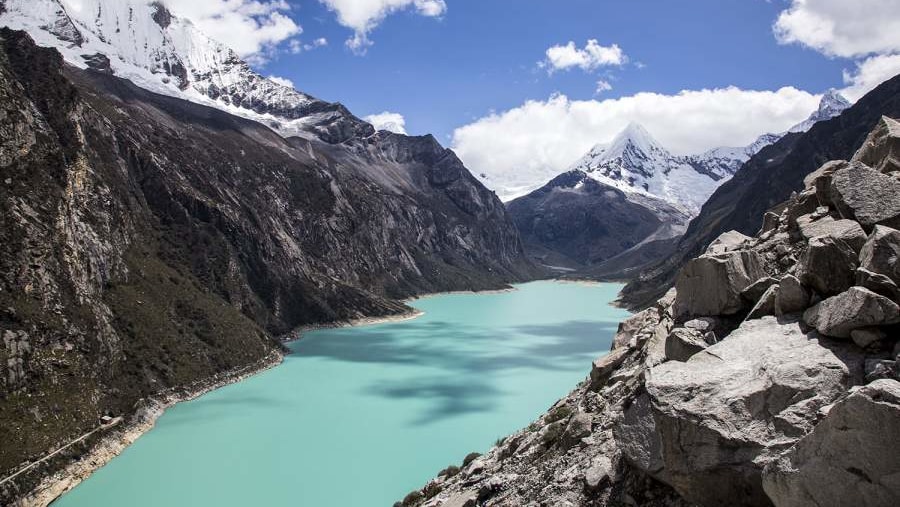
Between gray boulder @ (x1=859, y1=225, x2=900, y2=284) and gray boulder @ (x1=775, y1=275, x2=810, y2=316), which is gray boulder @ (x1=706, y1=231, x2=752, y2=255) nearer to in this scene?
gray boulder @ (x1=775, y1=275, x2=810, y2=316)

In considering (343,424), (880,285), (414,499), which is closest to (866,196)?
(880,285)

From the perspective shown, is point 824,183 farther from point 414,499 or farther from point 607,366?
point 414,499

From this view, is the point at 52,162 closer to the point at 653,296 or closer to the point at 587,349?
the point at 587,349

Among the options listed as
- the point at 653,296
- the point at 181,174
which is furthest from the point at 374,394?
the point at 653,296

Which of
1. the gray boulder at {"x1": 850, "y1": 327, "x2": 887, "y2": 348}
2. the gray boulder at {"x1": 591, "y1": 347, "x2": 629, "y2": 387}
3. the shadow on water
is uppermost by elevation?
the gray boulder at {"x1": 850, "y1": 327, "x2": 887, "y2": 348}

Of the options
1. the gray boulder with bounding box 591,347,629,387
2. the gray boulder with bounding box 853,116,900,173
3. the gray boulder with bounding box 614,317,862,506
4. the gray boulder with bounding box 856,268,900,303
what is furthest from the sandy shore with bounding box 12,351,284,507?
the gray boulder with bounding box 853,116,900,173
